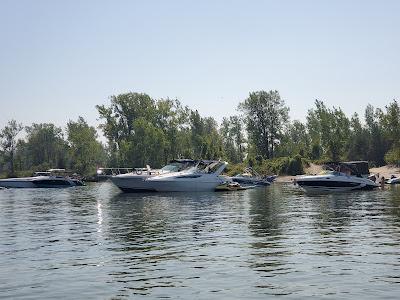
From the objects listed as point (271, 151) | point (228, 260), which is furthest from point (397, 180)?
point (228, 260)

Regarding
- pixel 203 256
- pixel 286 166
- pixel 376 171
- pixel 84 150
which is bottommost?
pixel 203 256

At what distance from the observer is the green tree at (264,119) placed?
5207 inches

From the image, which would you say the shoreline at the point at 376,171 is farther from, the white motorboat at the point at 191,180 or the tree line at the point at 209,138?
the white motorboat at the point at 191,180

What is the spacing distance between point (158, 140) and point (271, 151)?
27.5 meters

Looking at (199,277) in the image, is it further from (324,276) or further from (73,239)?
(73,239)

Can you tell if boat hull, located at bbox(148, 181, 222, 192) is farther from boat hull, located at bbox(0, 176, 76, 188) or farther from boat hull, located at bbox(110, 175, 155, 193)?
boat hull, located at bbox(0, 176, 76, 188)

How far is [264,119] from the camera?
132750 millimetres

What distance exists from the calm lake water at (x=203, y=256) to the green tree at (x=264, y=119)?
94767mm

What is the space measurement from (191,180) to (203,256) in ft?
148

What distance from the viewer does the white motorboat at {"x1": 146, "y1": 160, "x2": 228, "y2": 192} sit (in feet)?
215

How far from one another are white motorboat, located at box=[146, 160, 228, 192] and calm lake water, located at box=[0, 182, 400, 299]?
27.0 meters

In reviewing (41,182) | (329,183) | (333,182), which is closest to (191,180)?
(329,183)

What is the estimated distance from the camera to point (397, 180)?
A: 83250 mm

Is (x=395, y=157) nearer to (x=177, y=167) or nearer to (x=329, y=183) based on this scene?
(x=329, y=183)
